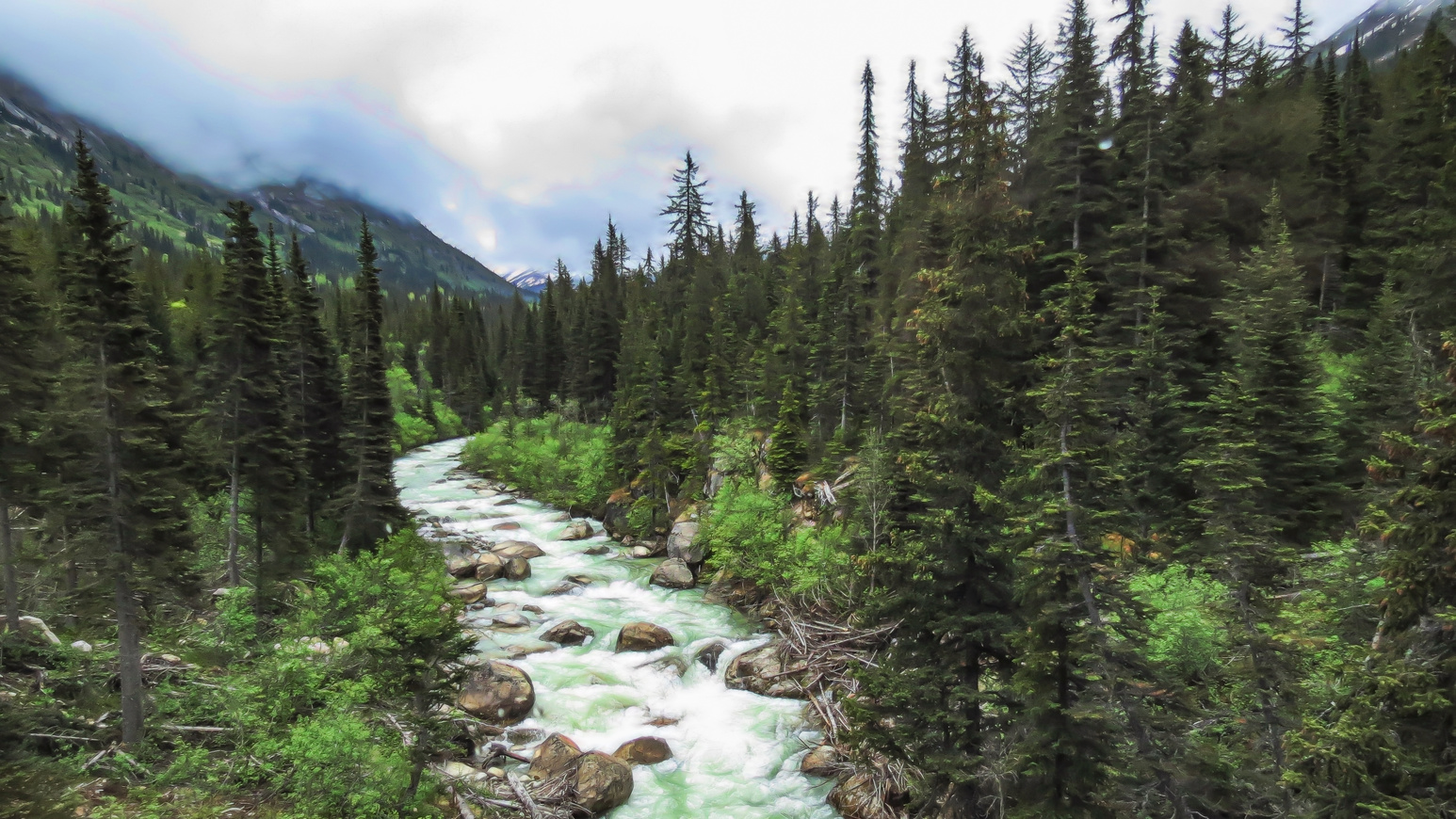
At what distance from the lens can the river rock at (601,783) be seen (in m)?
14.1

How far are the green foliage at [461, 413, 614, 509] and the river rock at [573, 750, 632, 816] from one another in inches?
1221

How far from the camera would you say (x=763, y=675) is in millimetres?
20219

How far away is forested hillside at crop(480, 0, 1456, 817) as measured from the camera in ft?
29.6

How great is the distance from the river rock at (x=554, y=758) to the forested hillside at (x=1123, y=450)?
26.4 feet

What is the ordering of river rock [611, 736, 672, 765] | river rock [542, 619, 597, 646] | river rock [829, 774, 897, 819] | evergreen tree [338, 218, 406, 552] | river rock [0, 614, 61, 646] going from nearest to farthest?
river rock [829, 774, 897, 819], river rock [0, 614, 61, 646], river rock [611, 736, 672, 765], river rock [542, 619, 597, 646], evergreen tree [338, 218, 406, 552]

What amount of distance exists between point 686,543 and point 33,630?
78.7 ft

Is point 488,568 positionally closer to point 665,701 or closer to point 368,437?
point 368,437

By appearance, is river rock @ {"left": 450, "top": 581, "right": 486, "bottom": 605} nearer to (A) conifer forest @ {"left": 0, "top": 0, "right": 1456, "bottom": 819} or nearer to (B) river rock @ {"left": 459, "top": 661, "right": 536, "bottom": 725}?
(A) conifer forest @ {"left": 0, "top": 0, "right": 1456, "bottom": 819}

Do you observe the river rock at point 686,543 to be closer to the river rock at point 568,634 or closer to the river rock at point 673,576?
the river rock at point 673,576


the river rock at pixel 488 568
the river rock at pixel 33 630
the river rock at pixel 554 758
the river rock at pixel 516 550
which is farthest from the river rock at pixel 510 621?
the river rock at pixel 33 630

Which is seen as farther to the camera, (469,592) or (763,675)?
(469,592)

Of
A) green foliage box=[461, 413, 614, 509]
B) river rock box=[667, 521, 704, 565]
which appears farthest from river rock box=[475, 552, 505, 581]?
green foliage box=[461, 413, 614, 509]

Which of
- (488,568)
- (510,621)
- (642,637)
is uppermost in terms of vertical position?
(488,568)

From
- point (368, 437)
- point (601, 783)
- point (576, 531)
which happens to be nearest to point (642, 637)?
point (601, 783)
